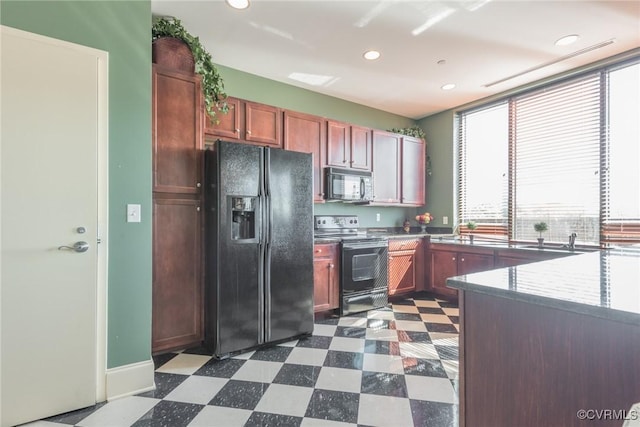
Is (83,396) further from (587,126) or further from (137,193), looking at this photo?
(587,126)

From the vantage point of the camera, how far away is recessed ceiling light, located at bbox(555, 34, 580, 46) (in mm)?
2601

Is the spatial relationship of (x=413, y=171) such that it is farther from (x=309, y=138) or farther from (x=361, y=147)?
(x=309, y=138)

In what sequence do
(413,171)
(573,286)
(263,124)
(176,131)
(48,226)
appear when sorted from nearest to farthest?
(573,286) → (48,226) → (176,131) → (263,124) → (413,171)

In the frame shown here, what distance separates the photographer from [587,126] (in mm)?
3143

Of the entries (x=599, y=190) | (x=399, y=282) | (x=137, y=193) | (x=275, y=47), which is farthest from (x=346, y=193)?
(x=599, y=190)

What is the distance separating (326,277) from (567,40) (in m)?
3.00

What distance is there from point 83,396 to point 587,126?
15.3 feet

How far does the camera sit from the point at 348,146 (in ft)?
12.4

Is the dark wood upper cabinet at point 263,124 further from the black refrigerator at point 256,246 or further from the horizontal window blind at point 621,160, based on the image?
the horizontal window blind at point 621,160

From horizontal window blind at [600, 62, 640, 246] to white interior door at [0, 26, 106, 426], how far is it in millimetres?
4196

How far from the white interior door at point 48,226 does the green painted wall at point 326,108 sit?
1.66m

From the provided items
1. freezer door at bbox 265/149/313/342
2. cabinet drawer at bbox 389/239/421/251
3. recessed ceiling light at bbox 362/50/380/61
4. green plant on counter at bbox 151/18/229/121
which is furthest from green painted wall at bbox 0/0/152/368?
cabinet drawer at bbox 389/239/421/251

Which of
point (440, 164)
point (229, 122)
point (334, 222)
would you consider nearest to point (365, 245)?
point (334, 222)

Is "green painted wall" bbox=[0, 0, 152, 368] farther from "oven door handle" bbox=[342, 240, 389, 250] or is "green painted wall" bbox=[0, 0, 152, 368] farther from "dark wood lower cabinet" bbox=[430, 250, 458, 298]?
"dark wood lower cabinet" bbox=[430, 250, 458, 298]
